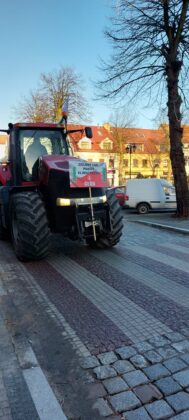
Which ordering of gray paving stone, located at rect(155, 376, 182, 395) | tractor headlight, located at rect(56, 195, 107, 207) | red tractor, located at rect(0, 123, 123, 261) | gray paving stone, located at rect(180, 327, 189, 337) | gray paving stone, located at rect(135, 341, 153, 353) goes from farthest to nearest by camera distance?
1. tractor headlight, located at rect(56, 195, 107, 207)
2. red tractor, located at rect(0, 123, 123, 261)
3. gray paving stone, located at rect(180, 327, 189, 337)
4. gray paving stone, located at rect(135, 341, 153, 353)
5. gray paving stone, located at rect(155, 376, 182, 395)

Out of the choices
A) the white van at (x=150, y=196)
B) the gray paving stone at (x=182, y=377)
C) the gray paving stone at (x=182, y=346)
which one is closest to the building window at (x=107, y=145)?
the white van at (x=150, y=196)

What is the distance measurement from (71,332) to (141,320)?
826 mm

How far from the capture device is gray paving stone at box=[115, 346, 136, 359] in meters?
3.22

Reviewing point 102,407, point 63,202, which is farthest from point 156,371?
point 63,202

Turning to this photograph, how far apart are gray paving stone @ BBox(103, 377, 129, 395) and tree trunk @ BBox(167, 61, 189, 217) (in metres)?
11.7

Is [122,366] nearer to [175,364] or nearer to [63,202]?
[175,364]

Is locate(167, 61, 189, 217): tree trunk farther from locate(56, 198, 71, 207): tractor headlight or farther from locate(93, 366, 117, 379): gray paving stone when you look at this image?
locate(93, 366, 117, 379): gray paving stone

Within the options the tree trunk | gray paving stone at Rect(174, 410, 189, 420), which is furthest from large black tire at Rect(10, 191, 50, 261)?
the tree trunk

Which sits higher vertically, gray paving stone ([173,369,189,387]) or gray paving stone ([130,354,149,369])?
gray paving stone ([130,354,149,369])

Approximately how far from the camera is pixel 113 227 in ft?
23.4

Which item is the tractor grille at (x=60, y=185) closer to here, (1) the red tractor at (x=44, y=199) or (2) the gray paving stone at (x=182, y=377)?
(1) the red tractor at (x=44, y=199)

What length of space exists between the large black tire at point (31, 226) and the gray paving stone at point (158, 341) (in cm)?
313

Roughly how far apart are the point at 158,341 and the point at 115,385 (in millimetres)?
838

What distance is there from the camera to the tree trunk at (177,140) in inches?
537
